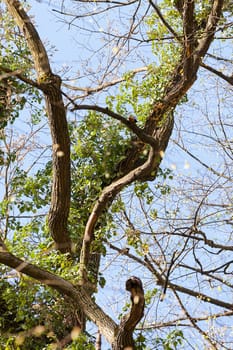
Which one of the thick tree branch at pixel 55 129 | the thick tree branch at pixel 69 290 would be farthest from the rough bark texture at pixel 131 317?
the thick tree branch at pixel 55 129

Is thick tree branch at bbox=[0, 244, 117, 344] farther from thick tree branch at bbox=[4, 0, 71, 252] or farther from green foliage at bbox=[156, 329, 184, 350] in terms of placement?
thick tree branch at bbox=[4, 0, 71, 252]

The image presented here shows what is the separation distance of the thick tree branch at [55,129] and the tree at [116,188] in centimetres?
1

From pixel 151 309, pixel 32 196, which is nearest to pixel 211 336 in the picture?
pixel 151 309

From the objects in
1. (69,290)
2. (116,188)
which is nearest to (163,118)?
(116,188)

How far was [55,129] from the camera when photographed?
5035mm

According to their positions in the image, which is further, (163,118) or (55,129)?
(163,118)

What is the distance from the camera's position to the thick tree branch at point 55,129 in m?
4.88

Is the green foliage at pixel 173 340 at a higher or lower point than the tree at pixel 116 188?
lower

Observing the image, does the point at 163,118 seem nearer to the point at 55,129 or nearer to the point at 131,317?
the point at 55,129

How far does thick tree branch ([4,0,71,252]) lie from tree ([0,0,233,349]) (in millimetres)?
10

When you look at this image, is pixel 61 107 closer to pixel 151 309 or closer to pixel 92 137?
pixel 92 137

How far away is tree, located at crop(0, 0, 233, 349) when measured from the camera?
4.81m

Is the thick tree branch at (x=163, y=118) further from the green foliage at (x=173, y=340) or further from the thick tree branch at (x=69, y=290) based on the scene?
the green foliage at (x=173, y=340)

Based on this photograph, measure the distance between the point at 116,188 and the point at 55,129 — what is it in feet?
2.30
